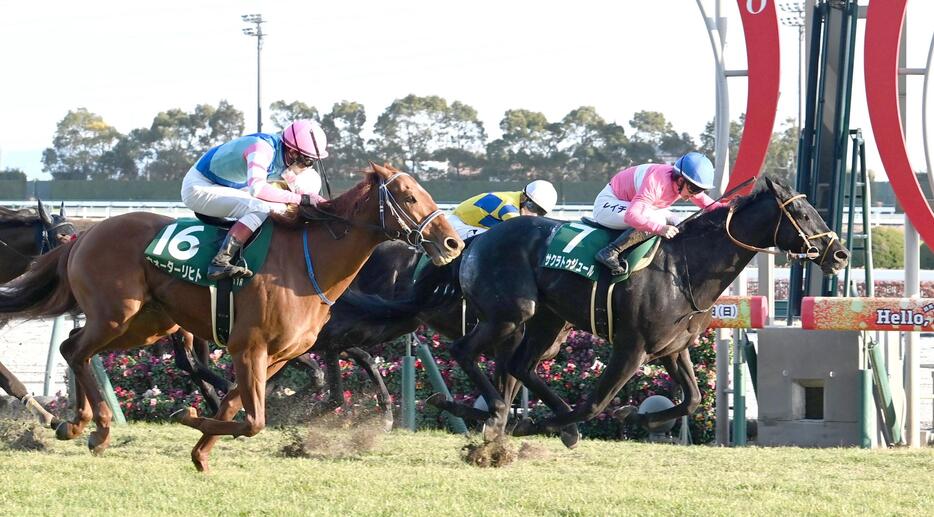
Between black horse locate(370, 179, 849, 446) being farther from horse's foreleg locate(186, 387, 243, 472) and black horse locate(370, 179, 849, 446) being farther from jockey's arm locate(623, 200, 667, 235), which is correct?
horse's foreleg locate(186, 387, 243, 472)

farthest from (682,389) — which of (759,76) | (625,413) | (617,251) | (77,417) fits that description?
(77,417)

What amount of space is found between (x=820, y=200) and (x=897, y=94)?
1.02 meters

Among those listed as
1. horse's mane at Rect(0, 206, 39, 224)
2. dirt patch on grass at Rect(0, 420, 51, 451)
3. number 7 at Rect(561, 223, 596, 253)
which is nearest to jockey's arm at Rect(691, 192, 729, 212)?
number 7 at Rect(561, 223, 596, 253)

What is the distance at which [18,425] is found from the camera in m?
6.71

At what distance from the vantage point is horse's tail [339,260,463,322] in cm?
711

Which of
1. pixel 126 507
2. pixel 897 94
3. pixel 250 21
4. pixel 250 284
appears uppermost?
pixel 250 21

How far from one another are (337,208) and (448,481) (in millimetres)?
1310

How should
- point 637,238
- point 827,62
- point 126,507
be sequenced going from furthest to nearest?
point 827,62, point 637,238, point 126,507

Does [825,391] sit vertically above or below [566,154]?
below

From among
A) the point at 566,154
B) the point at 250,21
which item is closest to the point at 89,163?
the point at 250,21

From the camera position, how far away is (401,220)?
5.49 m

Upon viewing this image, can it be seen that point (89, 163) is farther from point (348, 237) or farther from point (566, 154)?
point (348, 237)

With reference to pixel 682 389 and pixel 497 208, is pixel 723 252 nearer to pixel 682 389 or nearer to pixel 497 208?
pixel 682 389

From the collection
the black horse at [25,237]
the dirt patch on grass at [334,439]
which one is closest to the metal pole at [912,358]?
the dirt patch on grass at [334,439]
